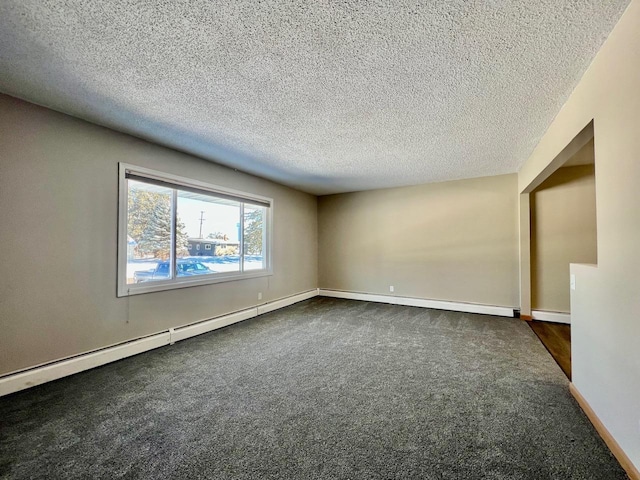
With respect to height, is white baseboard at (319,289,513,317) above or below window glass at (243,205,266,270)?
below

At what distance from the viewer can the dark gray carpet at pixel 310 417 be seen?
150 cm

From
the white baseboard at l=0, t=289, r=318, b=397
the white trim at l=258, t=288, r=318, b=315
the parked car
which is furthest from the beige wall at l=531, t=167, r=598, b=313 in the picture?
the parked car

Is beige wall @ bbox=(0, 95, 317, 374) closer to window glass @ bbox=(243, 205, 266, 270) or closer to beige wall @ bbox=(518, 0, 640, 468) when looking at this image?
window glass @ bbox=(243, 205, 266, 270)

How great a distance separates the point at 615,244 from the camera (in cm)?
157

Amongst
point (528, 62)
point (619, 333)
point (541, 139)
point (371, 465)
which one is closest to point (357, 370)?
point (371, 465)

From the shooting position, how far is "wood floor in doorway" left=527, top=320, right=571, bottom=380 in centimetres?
283

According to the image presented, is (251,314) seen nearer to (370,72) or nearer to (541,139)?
(370,72)

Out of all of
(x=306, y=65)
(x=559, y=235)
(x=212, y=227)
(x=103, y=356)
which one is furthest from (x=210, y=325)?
(x=559, y=235)

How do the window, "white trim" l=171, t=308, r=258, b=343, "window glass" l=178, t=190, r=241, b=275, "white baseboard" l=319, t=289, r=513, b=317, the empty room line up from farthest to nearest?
"white baseboard" l=319, t=289, r=513, b=317
"window glass" l=178, t=190, r=241, b=275
"white trim" l=171, t=308, r=258, b=343
the window
the empty room

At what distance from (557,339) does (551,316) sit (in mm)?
1040

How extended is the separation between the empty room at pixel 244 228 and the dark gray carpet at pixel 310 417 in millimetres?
18

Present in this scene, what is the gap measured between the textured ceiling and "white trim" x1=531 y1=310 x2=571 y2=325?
292 cm

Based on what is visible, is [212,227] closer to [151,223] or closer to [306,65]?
[151,223]

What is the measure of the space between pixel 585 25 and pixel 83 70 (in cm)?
321
